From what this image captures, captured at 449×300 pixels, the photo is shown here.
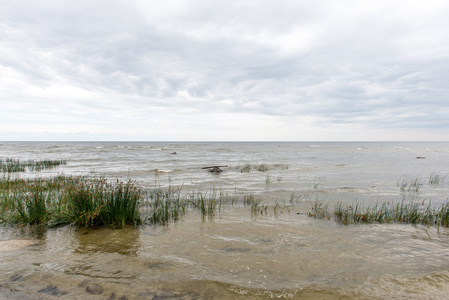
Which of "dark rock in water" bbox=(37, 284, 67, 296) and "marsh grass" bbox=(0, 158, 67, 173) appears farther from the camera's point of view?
→ "marsh grass" bbox=(0, 158, 67, 173)

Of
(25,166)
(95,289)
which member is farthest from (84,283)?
(25,166)

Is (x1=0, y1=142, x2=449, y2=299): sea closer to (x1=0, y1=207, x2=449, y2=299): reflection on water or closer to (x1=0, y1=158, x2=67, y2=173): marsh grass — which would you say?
(x1=0, y1=207, x2=449, y2=299): reflection on water

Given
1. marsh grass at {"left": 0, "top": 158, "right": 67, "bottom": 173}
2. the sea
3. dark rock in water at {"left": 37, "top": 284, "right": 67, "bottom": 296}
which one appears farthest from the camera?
marsh grass at {"left": 0, "top": 158, "right": 67, "bottom": 173}

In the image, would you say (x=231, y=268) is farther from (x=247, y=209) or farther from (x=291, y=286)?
(x=247, y=209)

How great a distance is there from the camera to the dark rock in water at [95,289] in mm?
3727

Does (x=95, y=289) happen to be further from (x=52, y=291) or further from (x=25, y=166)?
(x=25, y=166)

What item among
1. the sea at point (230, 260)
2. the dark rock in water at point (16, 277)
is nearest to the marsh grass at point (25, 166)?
the sea at point (230, 260)

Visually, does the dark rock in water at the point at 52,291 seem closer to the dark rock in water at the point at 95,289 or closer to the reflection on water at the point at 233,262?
the reflection on water at the point at 233,262

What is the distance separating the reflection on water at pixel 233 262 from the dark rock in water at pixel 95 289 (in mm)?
24

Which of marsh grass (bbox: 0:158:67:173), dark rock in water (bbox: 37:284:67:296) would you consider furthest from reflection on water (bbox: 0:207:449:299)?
marsh grass (bbox: 0:158:67:173)

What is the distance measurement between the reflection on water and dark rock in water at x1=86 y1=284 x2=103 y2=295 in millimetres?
24

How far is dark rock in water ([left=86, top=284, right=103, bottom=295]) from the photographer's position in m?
3.73

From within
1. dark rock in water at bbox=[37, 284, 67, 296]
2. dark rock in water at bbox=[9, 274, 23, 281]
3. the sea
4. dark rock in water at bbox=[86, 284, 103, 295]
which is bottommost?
the sea

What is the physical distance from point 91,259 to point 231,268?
109 inches
